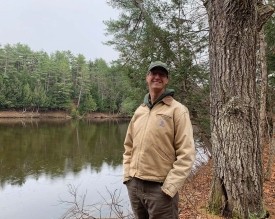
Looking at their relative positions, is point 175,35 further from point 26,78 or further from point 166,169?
point 26,78

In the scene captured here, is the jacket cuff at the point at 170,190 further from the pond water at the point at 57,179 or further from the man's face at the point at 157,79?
the pond water at the point at 57,179

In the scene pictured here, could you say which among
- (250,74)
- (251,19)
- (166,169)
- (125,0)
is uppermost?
(125,0)

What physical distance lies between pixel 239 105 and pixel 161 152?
5.20 feet

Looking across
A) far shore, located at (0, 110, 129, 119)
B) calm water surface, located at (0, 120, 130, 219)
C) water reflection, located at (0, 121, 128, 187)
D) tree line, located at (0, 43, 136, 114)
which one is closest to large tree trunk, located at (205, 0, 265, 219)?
calm water surface, located at (0, 120, 130, 219)

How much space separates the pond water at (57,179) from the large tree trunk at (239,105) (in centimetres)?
231

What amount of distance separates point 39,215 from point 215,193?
7100mm

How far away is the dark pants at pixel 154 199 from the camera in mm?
2785

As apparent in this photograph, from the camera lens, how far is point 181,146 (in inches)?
109

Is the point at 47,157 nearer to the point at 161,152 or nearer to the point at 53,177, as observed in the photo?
the point at 53,177

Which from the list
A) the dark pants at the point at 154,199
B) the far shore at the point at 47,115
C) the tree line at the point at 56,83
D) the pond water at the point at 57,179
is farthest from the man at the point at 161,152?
the far shore at the point at 47,115

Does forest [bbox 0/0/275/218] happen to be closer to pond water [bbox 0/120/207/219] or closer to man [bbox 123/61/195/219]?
man [bbox 123/61/195/219]

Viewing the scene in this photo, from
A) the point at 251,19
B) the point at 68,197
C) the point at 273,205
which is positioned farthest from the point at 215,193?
the point at 68,197

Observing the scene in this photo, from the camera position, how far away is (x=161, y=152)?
9.26 feet

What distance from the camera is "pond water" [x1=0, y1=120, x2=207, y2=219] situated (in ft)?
34.1
